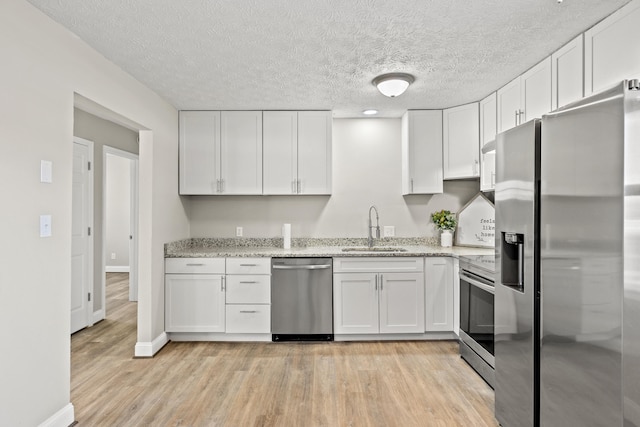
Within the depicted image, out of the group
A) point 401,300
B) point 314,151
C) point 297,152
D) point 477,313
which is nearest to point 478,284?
point 477,313

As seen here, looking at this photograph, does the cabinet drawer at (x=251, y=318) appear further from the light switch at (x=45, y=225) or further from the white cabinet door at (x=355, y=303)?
the light switch at (x=45, y=225)

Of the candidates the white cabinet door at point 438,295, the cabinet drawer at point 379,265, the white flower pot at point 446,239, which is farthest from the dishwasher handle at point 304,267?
the white flower pot at point 446,239

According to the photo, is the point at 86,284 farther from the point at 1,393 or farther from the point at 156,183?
the point at 1,393

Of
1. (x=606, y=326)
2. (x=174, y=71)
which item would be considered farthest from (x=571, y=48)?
(x=174, y=71)

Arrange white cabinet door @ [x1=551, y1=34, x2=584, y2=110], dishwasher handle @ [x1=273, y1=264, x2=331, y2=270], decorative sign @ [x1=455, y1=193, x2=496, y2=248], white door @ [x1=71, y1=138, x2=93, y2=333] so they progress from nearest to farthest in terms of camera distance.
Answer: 1. white cabinet door @ [x1=551, y1=34, x2=584, y2=110]
2. dishwasher handle @ [x1=273, y1=264, x2=331, y2=270]
3. decorative sign @ [x1=455, y1=193, x2=496, y2=248]
4. white door @ [x1=71, y1=138, x2=93, y2=333]

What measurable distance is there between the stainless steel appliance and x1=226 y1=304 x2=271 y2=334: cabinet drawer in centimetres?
182

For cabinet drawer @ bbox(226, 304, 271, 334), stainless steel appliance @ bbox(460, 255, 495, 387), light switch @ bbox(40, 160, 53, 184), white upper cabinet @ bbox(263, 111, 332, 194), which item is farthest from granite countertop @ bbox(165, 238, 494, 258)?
light switch @ bbox(40, 160, 53, 184)

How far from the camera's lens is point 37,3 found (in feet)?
6.32

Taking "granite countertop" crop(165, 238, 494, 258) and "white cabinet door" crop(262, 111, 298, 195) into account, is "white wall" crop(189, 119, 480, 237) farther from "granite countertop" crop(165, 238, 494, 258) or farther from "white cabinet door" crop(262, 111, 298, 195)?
"white cabinet door" crop(262, 111, 298, 195)

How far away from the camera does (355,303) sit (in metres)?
3.60

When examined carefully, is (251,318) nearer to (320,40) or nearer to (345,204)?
(345,204)

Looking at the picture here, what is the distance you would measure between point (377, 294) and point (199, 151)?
2399 millimetres

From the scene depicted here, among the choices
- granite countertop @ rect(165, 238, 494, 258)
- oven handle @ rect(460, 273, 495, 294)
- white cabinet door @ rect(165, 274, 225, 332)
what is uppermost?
granite countertop @ rect(165, 238, 494, 258)

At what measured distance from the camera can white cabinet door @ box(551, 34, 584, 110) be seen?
226 centimetres
